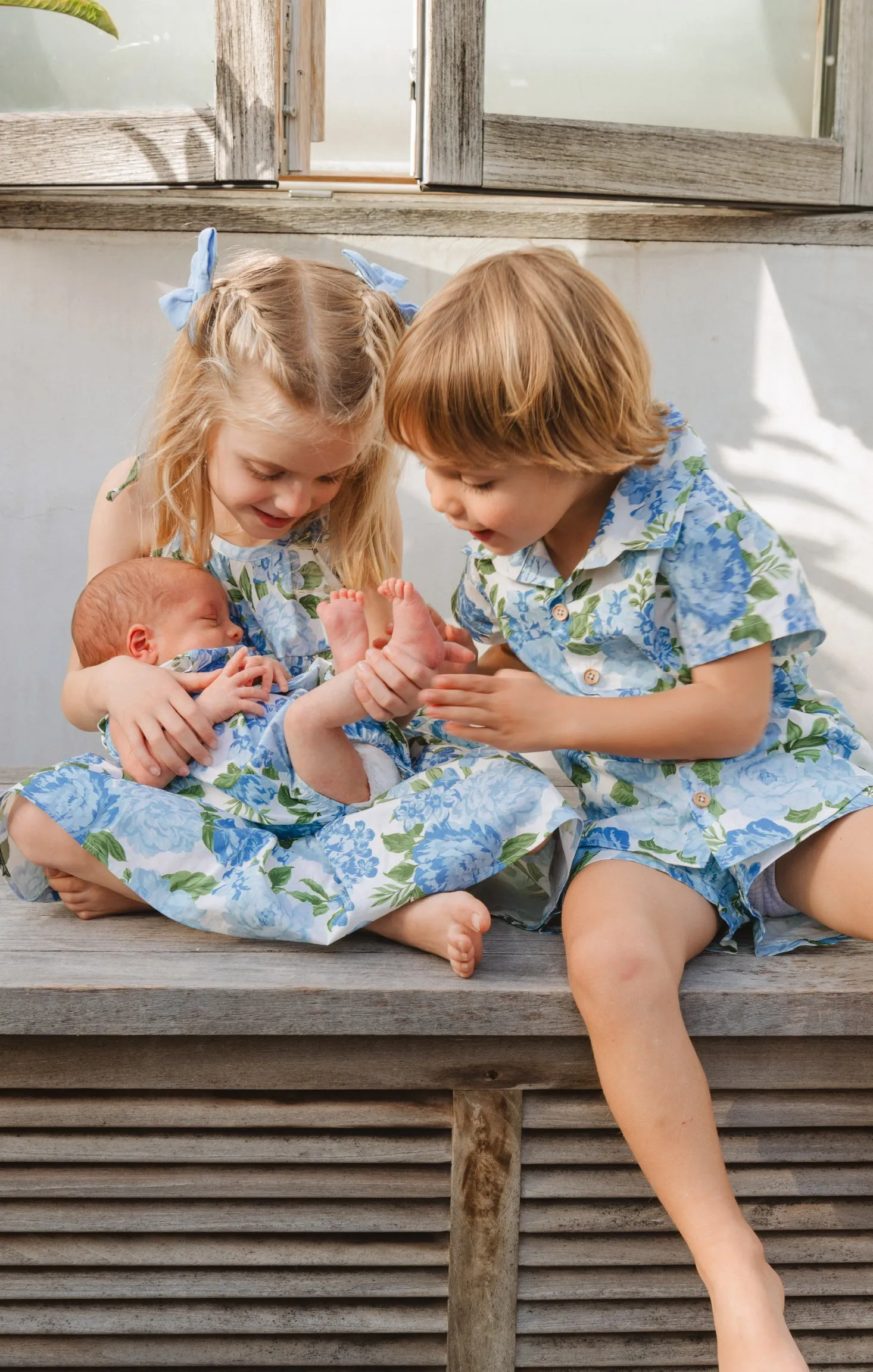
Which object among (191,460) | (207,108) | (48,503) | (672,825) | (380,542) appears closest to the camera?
(672,825)

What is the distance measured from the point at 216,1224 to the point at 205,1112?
0.44 feet

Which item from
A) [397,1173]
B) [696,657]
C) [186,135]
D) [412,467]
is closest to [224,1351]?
[397,1173]

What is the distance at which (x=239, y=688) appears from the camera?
1544 mm

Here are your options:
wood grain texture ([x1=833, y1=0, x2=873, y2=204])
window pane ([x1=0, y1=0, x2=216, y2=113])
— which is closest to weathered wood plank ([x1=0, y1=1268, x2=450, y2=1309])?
window pane ([x1=0, y1=0, x2=216, y2=113])

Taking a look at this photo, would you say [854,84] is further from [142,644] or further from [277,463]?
[142,644]

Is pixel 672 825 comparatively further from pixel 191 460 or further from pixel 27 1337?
pixel 27 1337

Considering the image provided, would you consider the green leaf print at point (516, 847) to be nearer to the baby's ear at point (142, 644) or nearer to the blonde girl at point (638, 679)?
the blonde girl at point (638, 679)

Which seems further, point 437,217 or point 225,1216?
point 437,217

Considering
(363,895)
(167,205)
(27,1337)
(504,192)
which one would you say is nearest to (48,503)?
(167,205)

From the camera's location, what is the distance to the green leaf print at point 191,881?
1396 millimetres

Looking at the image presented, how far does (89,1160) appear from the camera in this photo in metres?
1.32

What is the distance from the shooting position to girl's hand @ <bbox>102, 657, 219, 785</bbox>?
1510mm

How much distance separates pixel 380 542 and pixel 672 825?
0.65 m

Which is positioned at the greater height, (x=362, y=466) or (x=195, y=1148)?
(x=362, y=466)
